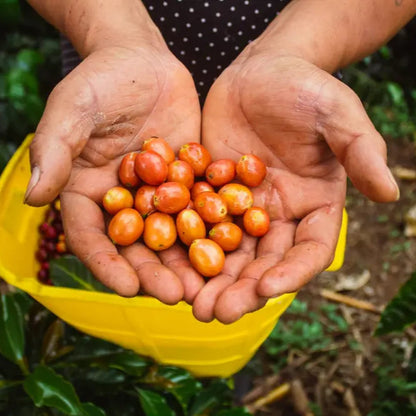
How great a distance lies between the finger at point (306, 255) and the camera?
1431 mm

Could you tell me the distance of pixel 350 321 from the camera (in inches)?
115

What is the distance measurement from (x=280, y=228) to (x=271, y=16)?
36.3 inches

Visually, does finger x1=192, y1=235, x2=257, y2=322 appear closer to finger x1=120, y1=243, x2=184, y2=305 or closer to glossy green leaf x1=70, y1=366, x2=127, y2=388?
finger x1=120, y1=243, x2=184, y2=305

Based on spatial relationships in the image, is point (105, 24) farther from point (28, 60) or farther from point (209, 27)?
point (28, 60)

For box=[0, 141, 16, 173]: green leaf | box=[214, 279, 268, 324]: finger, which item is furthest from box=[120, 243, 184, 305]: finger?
box=[0, 141, 16, 173]: green leaf

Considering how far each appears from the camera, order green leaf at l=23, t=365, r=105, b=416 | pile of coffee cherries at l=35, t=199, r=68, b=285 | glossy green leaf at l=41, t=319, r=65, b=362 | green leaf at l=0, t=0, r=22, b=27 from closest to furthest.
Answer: green leaf at l=23, t=365, r=105, b=416 < glossy green leaf at l=41, t=319, r=65, b=362 < pile of coffee cherries at l=35, t=199, r=68, b=285 < green leaf at l=0, t=0, r=22, b=27

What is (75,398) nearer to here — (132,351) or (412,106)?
(132,351)

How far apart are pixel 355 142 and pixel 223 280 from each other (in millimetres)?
556

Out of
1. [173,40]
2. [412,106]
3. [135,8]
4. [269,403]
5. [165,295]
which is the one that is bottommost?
[269,403]

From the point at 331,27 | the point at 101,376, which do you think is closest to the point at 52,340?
the point at 101,376

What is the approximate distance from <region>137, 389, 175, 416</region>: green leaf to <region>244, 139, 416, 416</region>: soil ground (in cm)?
86

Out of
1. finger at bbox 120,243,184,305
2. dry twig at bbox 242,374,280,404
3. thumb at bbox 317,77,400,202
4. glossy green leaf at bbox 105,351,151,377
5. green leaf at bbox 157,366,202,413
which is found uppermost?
thumb at bbox 317,77,400,202

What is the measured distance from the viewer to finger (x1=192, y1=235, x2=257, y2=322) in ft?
4.77

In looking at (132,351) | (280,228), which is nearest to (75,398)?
(132,351)
